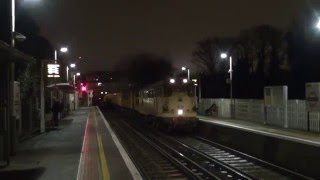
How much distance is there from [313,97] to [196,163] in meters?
8.60

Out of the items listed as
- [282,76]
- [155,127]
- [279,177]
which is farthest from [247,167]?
[282,76]

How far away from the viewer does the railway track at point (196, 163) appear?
56.0 ft

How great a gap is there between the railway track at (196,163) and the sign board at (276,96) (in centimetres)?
503

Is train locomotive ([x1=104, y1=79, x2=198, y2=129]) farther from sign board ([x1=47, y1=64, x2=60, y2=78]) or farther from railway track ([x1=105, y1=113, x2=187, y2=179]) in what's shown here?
sign board ([x1=47, y1=64, x2=60, y2=78])

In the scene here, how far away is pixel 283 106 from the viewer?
31.7 metres

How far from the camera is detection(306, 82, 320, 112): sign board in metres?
25.4

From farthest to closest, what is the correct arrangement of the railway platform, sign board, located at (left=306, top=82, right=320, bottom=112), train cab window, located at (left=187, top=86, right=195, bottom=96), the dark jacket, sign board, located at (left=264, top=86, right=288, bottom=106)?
the dark jacket
train cab window, located at (left=187, top=86, right=195, bottom=96)
sign board, located at (left=264, top=86, right=288, bottom=106)
sign board, located at (left=306, top=82, right=320, bottom=112)
the railway platform

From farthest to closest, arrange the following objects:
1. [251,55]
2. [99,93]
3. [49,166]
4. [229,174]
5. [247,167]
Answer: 1. [99,93]
2. [251,55]
3. [247,167]
4. [229,174]
5. [49,166]

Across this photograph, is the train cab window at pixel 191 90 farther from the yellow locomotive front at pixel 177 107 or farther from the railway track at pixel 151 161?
the railway track at pixel 151 161

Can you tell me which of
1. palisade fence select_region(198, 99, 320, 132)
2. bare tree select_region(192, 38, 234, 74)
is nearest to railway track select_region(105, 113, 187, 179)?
palisade fence select_region(198, 99, 320, 132)

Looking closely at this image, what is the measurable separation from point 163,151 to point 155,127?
49.0 feet

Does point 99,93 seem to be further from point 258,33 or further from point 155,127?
point 155,127

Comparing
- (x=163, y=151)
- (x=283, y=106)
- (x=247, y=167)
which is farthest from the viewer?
(x=283, y=106)

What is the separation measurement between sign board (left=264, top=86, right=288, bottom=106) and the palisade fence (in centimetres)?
→ 42
